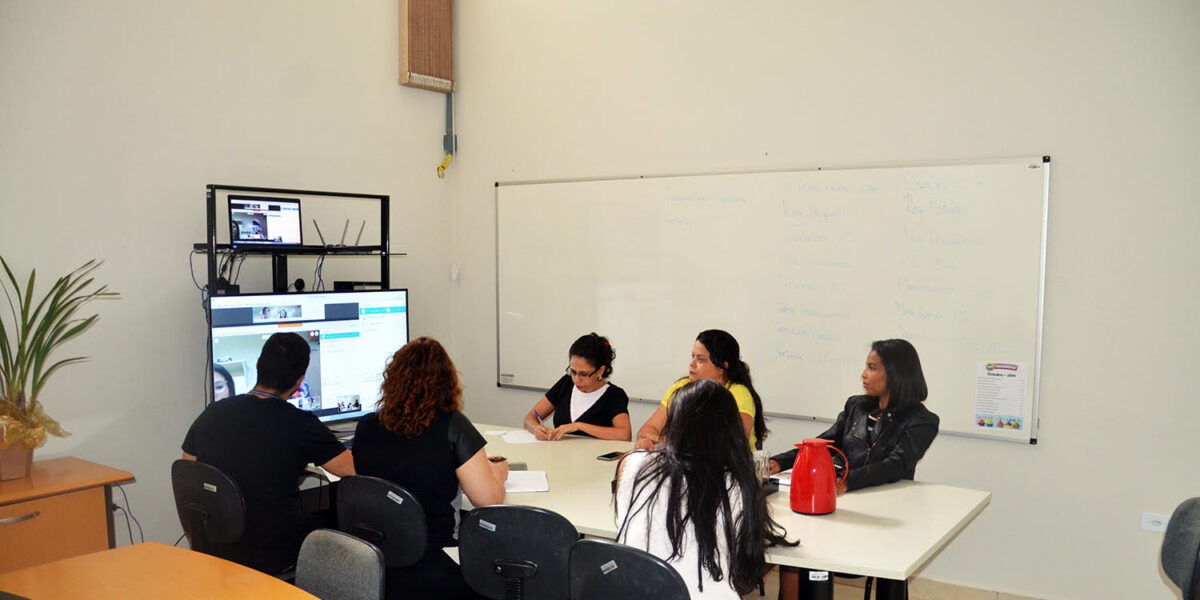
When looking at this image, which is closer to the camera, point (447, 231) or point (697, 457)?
point (697, 457)

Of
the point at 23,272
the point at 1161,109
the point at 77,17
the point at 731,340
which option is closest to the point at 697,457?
the point at 731,340

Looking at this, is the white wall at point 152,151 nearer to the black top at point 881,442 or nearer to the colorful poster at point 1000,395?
the black top at point 881,442

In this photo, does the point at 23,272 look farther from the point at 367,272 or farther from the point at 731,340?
the point at 731,340

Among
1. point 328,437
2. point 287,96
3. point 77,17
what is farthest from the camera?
point 287,96

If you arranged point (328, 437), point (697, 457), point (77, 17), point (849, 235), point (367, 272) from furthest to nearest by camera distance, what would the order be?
1. point (367, 272)
2. point (849, 235)
3. point (77, 17)
4. point (328, 437)
5. point (697, 457)

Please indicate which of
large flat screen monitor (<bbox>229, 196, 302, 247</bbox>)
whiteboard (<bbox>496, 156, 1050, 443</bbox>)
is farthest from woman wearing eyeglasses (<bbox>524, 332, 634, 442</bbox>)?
large flat screen monitor (<bbox>229, 196, 302, 247</bbox>)

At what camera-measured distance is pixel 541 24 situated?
197 inches

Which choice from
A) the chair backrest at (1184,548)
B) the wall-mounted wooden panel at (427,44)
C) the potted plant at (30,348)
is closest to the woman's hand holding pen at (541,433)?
the potted plant at (30,348)

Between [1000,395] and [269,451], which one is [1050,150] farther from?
[269,451]

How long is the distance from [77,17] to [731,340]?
3195 mm

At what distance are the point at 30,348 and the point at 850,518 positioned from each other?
10.3ft

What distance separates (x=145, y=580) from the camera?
2.13m

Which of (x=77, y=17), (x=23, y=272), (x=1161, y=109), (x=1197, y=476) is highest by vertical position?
(x=77, y=17)

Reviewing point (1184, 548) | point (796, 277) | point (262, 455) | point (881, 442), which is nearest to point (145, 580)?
point (262, 455)
